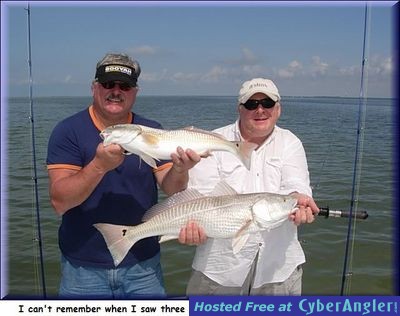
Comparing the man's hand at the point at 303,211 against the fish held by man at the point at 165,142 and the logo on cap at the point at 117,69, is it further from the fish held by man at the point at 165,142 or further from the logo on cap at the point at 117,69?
the logo on cap at the point at 117,69

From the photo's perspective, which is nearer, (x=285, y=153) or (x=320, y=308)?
(x=320, y=308)

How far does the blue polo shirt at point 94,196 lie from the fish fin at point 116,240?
17 cm

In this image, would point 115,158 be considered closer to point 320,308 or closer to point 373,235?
point 320,308

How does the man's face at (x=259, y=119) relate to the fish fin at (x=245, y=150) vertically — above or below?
above

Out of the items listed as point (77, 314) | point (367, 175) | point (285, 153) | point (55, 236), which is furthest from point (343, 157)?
point (77, 314)

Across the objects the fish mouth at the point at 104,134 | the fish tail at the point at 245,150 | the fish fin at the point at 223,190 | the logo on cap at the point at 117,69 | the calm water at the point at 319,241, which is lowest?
the calm water at the point at 319,241

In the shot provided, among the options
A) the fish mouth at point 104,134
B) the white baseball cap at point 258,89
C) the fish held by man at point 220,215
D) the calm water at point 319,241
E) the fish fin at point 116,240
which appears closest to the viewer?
the fish mouth at point 104,134

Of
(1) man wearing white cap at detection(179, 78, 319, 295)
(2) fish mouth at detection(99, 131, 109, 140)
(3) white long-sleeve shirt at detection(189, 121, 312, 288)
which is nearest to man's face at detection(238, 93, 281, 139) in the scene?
(1) man wearing white cap at detection(179, 78, 319, 295)

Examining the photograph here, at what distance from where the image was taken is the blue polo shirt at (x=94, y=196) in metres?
3.54

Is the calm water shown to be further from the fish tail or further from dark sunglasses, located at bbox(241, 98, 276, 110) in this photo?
the fish tail

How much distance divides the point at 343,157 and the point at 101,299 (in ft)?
53.5

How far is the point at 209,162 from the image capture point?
12.9 feet

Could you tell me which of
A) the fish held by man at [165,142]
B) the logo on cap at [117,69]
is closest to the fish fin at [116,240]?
the fish held by man at [165,142]

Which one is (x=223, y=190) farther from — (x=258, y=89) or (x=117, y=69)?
(x=117, y=69)
